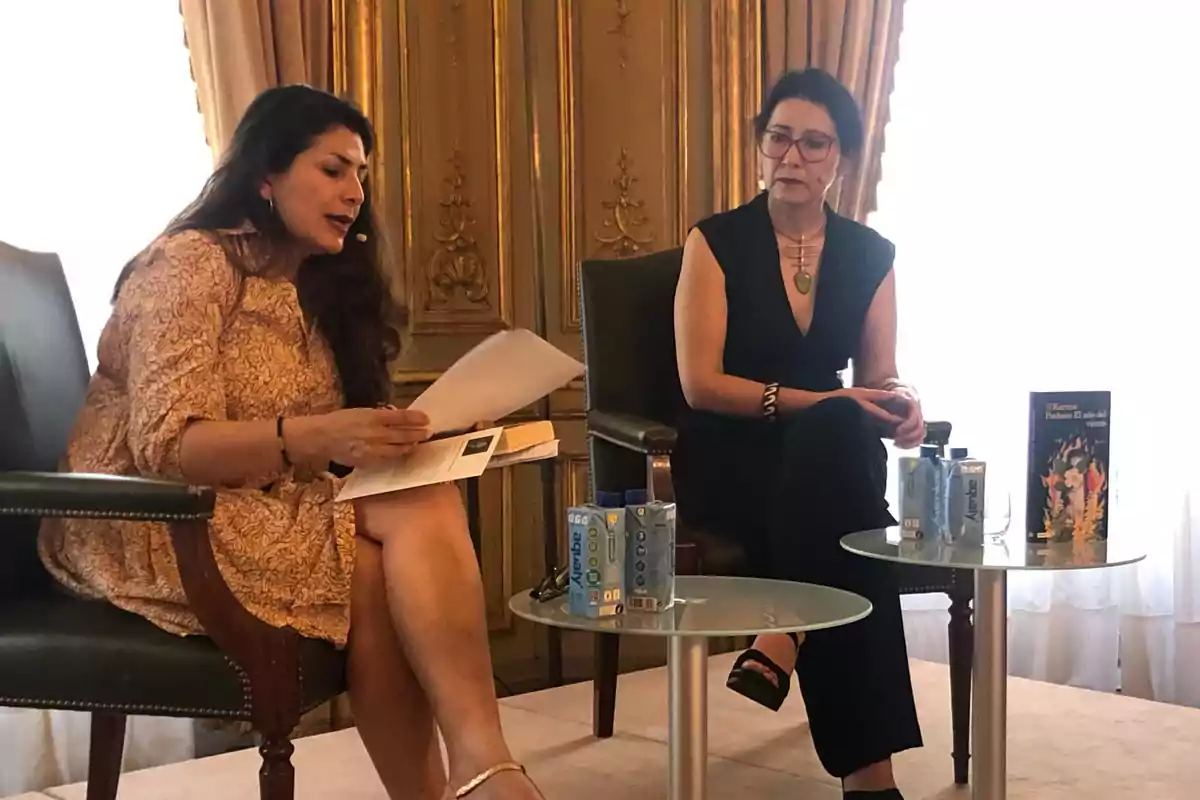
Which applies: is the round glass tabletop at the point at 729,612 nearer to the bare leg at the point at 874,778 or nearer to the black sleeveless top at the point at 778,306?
the bare leg at the point at 874,778

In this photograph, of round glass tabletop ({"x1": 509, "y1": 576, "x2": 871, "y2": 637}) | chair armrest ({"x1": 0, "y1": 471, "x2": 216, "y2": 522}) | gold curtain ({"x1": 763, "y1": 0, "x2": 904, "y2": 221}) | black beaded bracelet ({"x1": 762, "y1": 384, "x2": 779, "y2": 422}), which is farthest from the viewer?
gold curtain ({"x1": 763, "y1": 0, "x2": 904, "y2": 221})

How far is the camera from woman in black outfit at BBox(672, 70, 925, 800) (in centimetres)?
190

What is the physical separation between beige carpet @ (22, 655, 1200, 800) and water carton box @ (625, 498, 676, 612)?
2.86 ft

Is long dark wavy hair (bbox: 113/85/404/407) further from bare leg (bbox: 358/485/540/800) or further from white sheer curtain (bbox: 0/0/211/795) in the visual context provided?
white sheer curtain (bbox: 0/0/211/795)

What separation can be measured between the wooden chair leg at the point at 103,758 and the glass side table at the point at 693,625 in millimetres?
833

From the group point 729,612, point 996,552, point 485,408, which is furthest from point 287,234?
point 996,552

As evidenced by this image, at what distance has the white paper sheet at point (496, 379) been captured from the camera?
168cm

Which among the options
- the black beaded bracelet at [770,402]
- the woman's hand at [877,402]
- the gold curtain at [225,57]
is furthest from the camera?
the gold curtain at [225,57]

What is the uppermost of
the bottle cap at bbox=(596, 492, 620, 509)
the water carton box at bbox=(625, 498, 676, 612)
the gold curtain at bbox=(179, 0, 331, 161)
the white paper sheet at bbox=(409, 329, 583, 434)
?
the gold curtain at bbox=(179, 0, 331, 161)

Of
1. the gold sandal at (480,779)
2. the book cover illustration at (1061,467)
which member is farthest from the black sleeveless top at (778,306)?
the gold sandal at (480,779)

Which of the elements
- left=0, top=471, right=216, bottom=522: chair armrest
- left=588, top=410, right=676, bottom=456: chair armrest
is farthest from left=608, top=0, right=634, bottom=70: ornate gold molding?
left=0, top=471, right=216, bottom=522: chair armrest

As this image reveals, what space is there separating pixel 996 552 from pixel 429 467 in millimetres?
771

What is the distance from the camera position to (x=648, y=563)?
1.53 meters

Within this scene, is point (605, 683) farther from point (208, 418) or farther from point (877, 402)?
point (208, 418)
